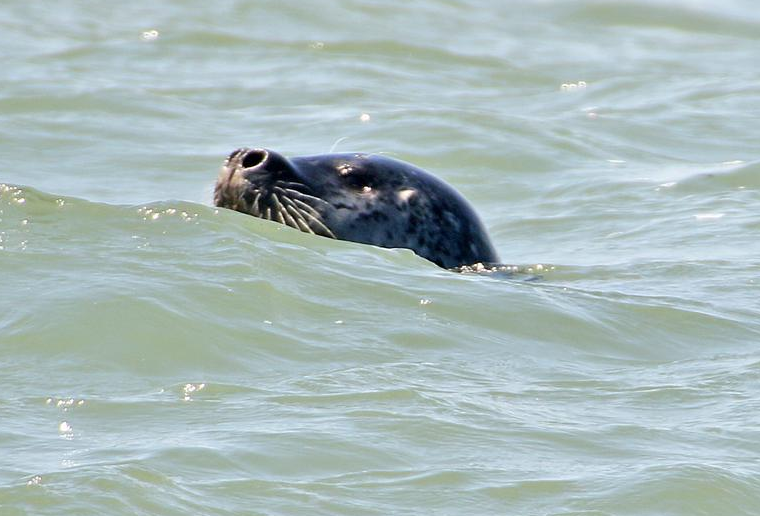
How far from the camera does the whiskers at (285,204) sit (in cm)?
745

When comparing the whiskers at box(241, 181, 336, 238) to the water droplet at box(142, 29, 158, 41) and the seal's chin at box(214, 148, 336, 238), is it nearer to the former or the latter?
the seal's chin at box(214, 148, 336, 238)

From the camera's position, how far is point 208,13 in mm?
17422

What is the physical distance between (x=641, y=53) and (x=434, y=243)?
31.1 feet

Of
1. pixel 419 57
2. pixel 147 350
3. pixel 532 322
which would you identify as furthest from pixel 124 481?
pixel 419 57

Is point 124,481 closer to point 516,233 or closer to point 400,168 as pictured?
point 400,168

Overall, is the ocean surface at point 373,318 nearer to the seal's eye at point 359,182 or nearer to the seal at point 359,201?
the seal at point 359,201

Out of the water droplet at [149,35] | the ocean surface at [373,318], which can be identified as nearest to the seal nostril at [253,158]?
the ocean surface at [373,318]

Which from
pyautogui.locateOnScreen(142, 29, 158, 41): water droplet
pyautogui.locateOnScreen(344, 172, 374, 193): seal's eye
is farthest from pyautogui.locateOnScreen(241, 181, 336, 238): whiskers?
pyautogui.locateOnScreen(142, 29, 158, 41): water droplet

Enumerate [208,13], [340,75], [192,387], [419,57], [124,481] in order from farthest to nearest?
[208,13]
[419,57]
[340,75]
[192,387]
[124,481]

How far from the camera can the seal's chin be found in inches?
293

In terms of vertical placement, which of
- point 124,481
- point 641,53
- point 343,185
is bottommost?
point 124,481

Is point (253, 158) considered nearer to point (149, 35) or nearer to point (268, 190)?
point (268, 190)

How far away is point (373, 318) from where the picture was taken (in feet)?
21.3

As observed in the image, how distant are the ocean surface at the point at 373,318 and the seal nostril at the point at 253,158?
0.78ft
